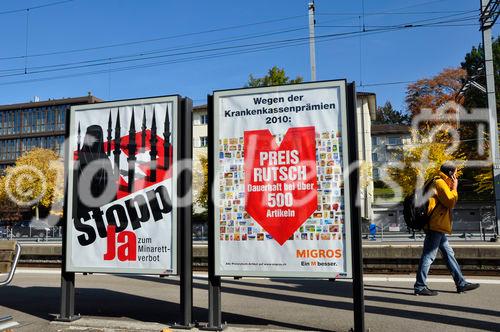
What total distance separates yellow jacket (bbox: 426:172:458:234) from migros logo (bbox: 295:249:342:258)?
281 cm

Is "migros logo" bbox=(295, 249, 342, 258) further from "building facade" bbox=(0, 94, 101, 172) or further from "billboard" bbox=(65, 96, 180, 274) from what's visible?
"building facade" bbox=(0, 94, 101, 172)

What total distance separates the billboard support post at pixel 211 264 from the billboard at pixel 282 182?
0.17 ft

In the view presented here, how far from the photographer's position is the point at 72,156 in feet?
19.9

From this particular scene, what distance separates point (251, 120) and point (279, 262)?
1.62 m

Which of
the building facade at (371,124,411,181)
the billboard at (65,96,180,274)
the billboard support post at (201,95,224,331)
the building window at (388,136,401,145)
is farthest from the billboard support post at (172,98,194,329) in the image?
the building window at (388,136,401,145)

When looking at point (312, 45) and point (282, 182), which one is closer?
point (282, 182)

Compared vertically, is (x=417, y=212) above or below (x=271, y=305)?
above

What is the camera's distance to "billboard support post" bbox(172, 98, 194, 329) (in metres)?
5.29

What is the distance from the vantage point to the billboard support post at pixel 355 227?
4.74 meters

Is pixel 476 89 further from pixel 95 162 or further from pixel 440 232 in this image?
pixel 95 162

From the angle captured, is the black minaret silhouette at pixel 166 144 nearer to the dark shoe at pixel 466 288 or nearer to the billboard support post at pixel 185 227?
the billboard support post at pixel 185 227

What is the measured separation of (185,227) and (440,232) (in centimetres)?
396

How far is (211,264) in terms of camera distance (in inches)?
210

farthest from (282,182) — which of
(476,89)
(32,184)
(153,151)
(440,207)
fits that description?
(32,184)
